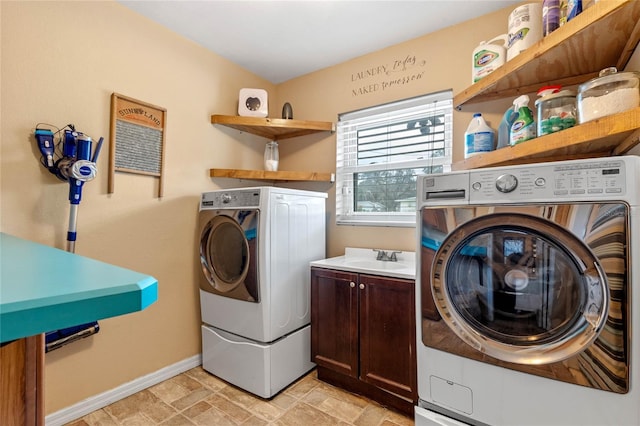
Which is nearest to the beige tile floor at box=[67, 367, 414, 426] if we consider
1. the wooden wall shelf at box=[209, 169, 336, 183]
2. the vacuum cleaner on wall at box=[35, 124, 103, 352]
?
the vacuum cleaner on wall at box=[35, 124, 103, 352]

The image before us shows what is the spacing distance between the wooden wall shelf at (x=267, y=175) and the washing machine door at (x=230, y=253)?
41 centimetres

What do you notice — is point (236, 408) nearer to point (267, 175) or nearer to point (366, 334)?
point (366, 334)

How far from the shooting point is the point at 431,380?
1.40m

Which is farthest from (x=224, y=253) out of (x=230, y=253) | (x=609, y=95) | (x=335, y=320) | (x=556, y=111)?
(x=609, y=95)

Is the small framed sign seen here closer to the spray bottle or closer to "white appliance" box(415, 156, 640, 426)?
"white appliance" box(415, 156, 640, 426)

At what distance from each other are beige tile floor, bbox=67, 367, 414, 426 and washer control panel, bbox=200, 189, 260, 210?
1.25 metres

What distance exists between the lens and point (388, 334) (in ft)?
5.84

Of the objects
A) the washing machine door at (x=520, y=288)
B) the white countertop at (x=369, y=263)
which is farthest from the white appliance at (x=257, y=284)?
the washing machine door at (x=520, y=288)

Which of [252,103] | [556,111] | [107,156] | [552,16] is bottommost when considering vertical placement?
[107,156]

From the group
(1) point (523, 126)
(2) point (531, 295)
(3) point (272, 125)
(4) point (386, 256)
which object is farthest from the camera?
(3) point (272, 125)

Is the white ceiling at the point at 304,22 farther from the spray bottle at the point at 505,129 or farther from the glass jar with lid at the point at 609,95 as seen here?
the glass jar with lid at the point at 609,95

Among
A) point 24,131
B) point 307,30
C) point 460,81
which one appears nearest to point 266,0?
point 307,30

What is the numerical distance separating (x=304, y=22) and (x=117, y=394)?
2.77 metres

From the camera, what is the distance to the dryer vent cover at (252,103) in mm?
2629
